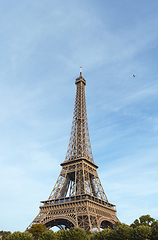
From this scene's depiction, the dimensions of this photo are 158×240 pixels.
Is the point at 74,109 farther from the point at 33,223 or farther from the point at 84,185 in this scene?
the point at 33,223

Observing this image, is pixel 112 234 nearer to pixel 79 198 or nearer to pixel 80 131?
pixel 79 198

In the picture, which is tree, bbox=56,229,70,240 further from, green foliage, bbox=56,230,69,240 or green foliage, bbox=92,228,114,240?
green foliage, bbox=92,228,114,240

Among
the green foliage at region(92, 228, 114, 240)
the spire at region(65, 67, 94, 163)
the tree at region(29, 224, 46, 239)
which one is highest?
the spire at region(65, 67, 94, 163)

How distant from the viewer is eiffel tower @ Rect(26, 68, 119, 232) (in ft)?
176

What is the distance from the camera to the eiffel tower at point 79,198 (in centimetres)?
5367

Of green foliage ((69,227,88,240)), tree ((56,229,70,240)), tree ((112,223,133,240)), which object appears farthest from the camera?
tree ((56,229,70,240))

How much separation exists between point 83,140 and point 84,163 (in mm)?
11625

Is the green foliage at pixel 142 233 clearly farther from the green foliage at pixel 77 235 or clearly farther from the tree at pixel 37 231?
the tree at pixel 37 231

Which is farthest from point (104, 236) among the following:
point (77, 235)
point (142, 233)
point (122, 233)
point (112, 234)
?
point (142, 233)

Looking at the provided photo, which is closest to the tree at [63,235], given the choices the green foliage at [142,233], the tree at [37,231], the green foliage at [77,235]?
the green foliage at [77,235]

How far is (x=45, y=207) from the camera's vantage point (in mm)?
61844

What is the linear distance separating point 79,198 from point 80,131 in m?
27.5

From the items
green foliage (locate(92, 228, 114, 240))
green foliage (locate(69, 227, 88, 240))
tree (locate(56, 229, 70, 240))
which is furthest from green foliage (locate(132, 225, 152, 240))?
tree (locate(56, 229, 70, 240))

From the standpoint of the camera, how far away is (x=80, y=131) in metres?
78.9
